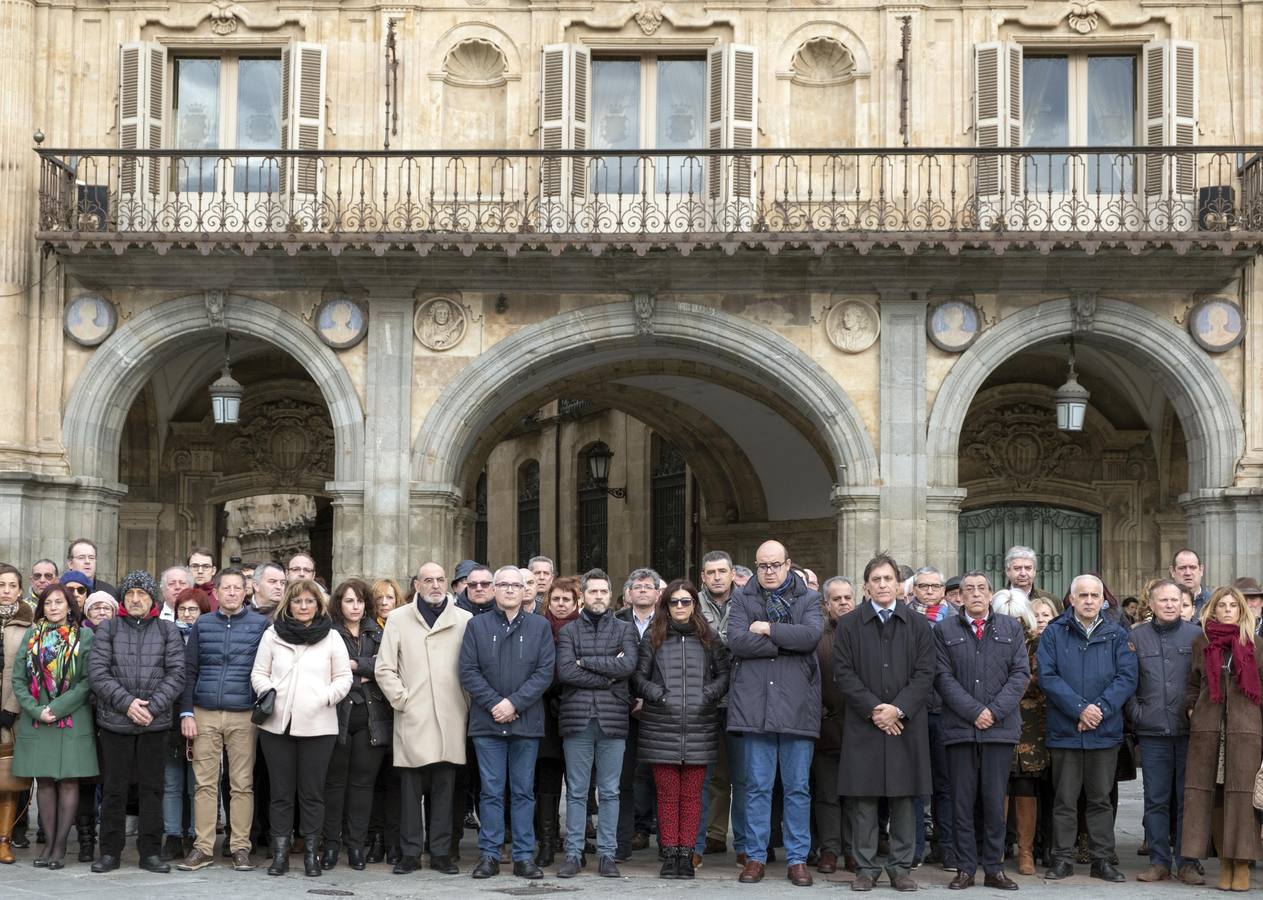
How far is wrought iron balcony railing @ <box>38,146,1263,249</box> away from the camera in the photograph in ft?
59.8

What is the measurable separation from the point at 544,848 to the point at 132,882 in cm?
234

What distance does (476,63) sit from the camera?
1950 centimetres

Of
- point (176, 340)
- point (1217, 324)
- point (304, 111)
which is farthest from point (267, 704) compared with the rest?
point (1217, 324)

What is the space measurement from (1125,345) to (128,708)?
1136cm

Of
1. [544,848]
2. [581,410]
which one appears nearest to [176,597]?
[544,848]

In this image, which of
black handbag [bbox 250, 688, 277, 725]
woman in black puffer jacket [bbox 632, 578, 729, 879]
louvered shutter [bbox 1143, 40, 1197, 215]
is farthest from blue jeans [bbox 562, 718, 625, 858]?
louvered shutter [bbox 1143, 40, 1197, 215]

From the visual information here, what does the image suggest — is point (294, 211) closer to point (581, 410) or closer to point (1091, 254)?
point (1091, 254)

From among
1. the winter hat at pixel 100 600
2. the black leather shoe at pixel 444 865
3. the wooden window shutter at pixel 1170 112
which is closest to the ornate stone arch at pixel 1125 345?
the wooden window shutter at pixel 1170 112

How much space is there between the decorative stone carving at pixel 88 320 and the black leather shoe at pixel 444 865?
960cm

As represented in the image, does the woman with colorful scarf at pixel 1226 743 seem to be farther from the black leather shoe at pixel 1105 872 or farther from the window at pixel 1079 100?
the window at pixel 1079 100

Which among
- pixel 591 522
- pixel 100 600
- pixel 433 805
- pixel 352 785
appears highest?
pixel 591 522

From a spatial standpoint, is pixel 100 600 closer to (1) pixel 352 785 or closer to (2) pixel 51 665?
(2) pixel 51 665

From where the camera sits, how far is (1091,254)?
59.1ft

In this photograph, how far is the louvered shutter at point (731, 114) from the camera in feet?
61.6
